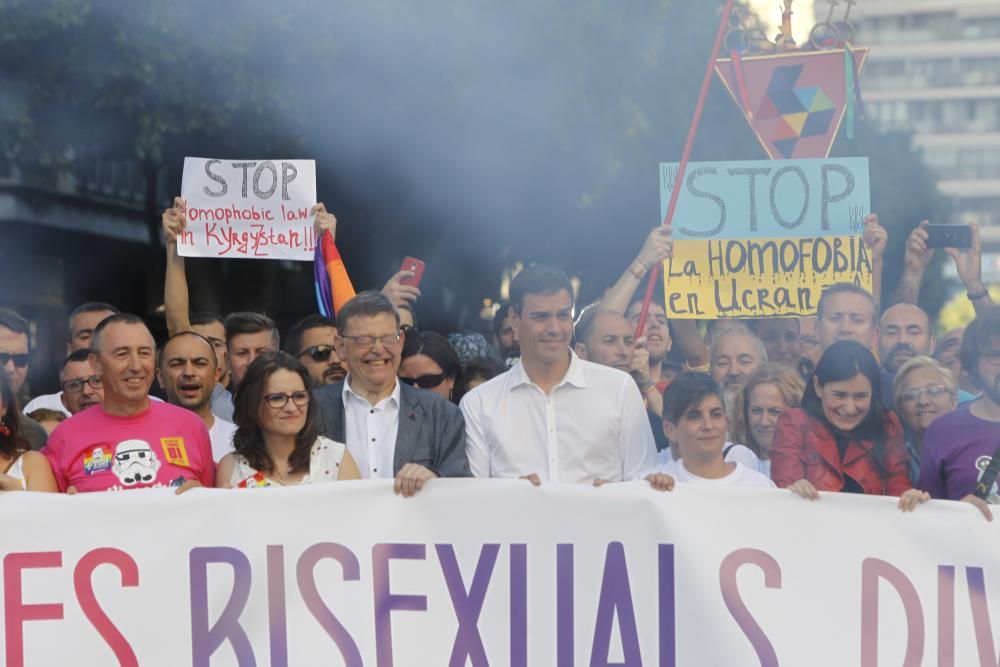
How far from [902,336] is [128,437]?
2.88m

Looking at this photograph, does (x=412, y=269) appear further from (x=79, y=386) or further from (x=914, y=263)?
(x=914, y=263)

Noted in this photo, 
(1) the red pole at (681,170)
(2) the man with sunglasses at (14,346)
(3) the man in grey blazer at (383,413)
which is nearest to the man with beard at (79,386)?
(2) the man with sunglasses at (14,346)

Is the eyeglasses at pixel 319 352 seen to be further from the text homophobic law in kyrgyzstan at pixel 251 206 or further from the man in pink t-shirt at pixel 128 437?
the man in pink t-shirt at pixel 128 437

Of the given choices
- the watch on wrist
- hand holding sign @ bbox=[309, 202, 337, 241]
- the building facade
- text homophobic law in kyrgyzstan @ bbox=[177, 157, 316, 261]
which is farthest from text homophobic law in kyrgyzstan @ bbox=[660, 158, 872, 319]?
the building facade

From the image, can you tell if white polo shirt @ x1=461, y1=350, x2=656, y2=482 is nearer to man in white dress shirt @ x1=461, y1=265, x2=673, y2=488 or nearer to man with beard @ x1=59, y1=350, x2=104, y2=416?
man in white dress shirt @ x1=461, y1=265, x2=673, y2=488

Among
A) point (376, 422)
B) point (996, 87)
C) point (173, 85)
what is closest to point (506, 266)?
point (173, 85)

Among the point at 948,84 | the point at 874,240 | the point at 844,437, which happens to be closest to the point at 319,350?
the point at 844,437

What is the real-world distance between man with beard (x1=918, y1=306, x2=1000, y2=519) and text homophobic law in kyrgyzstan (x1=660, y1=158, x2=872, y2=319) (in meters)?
1.76

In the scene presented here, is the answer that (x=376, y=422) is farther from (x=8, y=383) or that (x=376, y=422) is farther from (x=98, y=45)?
(x=98, y=45)

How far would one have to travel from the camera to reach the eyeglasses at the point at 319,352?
5961 millimetres

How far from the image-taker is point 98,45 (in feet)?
42.5

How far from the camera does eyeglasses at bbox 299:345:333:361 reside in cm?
596

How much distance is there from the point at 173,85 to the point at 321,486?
9.72m

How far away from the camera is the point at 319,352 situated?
596 cm
